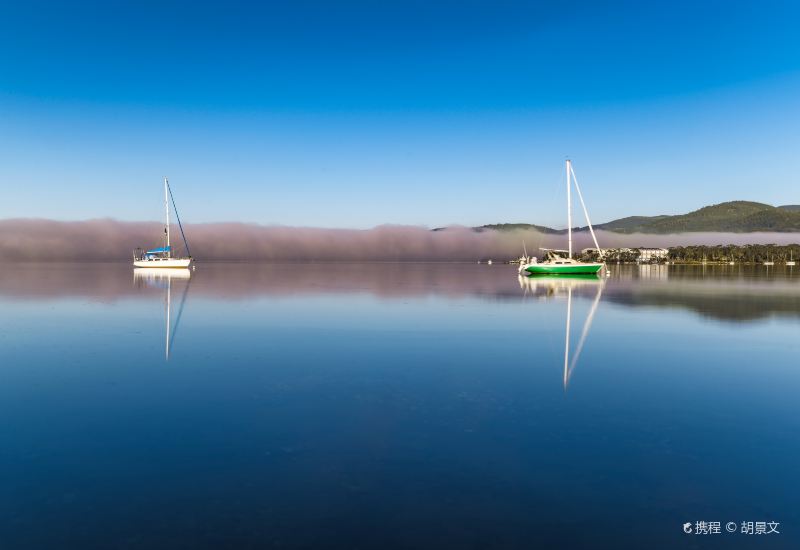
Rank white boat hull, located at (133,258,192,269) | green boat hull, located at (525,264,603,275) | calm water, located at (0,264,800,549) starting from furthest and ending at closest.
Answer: white boat hull, located at (133,258,192,269)
green boat hull, located at (525,264,603,275)
calm water, located at (0,264,800,549)

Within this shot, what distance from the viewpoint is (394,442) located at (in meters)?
12.0

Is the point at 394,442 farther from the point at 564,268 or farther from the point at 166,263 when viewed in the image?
the point at 166,263

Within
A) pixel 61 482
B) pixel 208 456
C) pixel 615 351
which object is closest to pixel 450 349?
pixel 615 351

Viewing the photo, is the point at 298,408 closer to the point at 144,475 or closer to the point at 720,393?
the point at 144,475

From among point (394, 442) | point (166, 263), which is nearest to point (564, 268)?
point (394, 442)

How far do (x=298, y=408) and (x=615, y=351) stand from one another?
16.1 metres

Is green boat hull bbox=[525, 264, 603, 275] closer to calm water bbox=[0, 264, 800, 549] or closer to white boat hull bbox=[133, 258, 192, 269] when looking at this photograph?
calm water bbox=[0, 264, 800, 549]

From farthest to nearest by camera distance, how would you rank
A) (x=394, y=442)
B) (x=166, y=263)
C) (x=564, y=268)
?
(x=166, y=263) → (x=564, y=268) → (x=394, y=442)

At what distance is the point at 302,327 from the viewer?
32.0 m

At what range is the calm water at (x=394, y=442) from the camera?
329 inches

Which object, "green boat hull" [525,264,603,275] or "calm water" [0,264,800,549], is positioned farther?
"green boat hull" [525,264,603,275]

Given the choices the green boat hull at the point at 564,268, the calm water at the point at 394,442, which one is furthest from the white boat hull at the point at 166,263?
the calm water at the point at 394,442

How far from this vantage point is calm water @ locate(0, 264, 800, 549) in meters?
8.36

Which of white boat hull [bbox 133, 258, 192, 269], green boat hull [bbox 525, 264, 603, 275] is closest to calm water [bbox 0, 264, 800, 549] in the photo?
green boat hull [bbox 525, 264, 603, 275]
